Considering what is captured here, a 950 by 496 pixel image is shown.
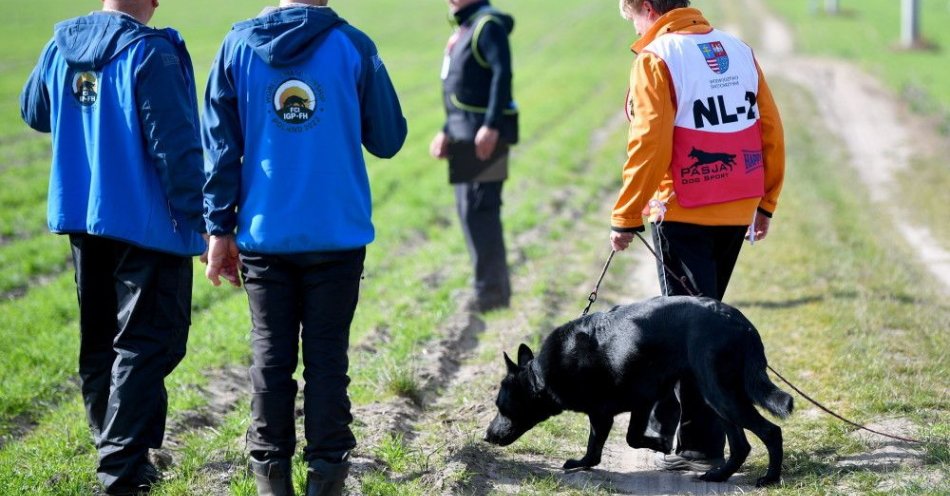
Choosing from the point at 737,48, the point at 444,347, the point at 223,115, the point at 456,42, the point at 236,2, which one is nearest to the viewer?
the point at 223,115

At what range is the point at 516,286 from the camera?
8875 mm

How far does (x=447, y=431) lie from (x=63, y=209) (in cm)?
217

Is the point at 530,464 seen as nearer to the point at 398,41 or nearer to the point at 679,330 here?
the point at 679,330

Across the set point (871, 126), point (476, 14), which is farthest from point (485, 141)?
point (871, 126)

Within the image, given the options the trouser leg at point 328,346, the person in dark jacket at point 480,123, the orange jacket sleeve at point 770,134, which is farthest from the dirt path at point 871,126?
the trouser leg at point 328,346

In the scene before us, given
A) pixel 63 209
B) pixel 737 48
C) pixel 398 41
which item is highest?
pixel 737 48

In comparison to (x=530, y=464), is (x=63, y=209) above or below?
above

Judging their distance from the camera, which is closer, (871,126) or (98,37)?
(98,37)

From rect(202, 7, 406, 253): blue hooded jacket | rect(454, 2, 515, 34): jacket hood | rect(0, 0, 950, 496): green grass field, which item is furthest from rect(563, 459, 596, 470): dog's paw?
rect(454, 2, 515, 34): jacket hood

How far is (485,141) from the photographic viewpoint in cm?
754

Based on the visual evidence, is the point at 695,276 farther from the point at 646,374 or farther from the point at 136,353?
the point at 136,353

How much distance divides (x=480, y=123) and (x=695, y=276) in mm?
3351

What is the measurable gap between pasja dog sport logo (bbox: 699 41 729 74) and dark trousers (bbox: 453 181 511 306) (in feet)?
10.9

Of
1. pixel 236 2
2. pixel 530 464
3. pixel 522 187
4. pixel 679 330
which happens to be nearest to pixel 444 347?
pixel 530 464
